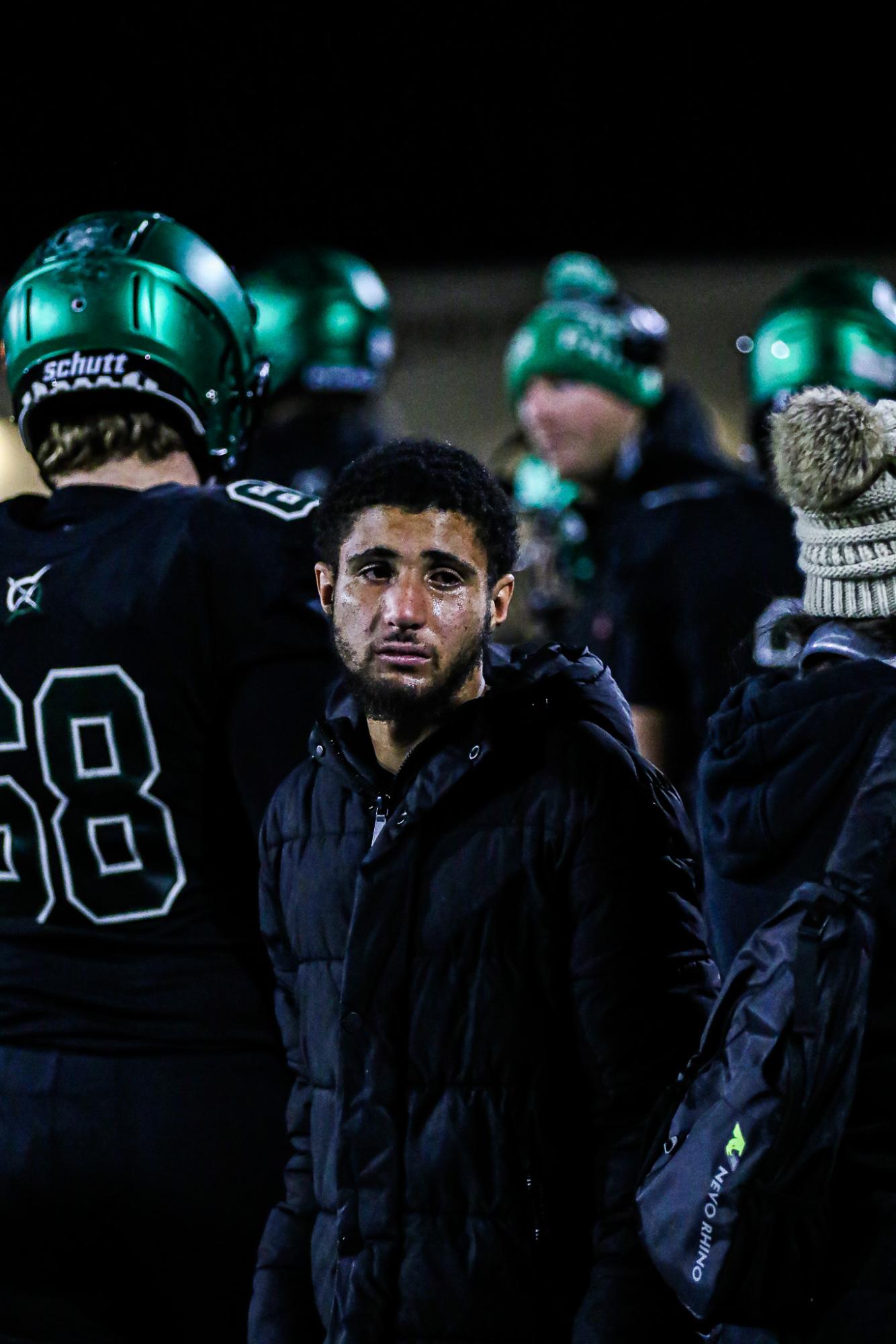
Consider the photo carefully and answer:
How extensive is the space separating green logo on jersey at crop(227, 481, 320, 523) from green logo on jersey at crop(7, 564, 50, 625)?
314mm

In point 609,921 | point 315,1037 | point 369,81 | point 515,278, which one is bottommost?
point 315,1037

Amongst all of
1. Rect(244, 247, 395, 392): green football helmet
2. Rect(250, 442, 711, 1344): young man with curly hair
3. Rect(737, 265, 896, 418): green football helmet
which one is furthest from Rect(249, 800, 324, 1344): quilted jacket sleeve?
Rect(244, 247, 395, 392): green football helmet

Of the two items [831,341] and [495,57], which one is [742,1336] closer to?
[831,341]

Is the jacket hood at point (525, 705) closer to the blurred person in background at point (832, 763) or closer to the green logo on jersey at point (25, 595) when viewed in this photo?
the blurred person in background at point (832, 763)

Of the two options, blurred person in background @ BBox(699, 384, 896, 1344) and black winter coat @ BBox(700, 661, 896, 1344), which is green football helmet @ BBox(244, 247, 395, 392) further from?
black winter coat @ BBox(700, 661, 896, 1344)

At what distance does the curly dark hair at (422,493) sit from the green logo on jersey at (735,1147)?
0.79 meters

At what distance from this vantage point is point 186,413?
288cm

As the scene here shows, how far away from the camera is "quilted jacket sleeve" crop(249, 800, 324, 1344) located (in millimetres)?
2201

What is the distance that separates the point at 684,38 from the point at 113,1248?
26.6 feet

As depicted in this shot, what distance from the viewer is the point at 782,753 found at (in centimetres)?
217

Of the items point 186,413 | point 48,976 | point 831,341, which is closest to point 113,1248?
point 48,976

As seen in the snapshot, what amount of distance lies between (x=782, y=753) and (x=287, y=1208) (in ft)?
2.87

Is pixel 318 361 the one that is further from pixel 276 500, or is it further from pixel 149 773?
pixel 149 773

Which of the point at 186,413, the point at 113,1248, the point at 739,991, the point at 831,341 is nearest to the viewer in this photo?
Answer: the point at 739,991
